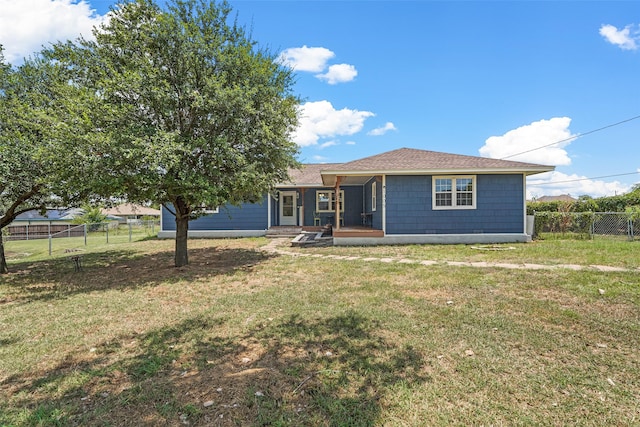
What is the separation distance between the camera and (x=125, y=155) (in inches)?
257

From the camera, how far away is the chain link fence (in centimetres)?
1284

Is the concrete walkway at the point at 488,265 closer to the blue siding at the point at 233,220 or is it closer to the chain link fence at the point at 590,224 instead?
the blue siding at the point at 233,220

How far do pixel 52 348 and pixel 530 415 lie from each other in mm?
4860

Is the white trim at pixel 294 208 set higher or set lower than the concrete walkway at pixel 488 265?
higher

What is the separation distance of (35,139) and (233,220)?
30.1 feet

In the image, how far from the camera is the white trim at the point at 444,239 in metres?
11.9

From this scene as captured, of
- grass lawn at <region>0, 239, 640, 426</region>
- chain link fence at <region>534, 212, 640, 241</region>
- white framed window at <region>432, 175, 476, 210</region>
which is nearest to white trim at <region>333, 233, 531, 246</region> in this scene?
white framed window at <region>432, 175, 476, 210</region>

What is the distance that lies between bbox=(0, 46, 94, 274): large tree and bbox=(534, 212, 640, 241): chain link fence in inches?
652

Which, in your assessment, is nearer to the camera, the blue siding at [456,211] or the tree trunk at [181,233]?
the tree trunk at [181,233]

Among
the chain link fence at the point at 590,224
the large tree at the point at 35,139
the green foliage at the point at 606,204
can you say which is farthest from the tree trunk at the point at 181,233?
the green foliage at the point at 606,204

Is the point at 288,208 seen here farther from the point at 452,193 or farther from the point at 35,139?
the point at 35,139

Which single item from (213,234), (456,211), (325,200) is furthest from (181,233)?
(456,211)

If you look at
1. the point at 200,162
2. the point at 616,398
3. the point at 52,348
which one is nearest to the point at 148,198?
the point at 200,162

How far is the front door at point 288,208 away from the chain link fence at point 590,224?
11.8m
